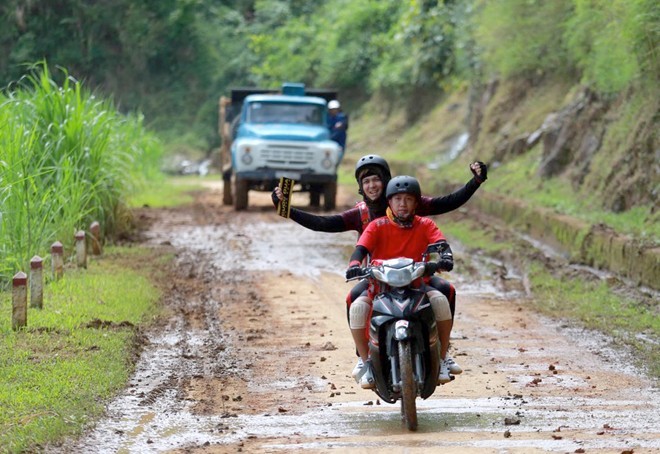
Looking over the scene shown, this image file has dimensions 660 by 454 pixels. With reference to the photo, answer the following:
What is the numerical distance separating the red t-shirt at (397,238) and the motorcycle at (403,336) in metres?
0.24

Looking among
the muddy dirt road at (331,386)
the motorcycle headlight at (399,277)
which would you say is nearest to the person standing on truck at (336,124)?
the muddy dirt road at (331,386)

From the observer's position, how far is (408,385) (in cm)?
762

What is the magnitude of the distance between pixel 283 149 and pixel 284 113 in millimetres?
1507

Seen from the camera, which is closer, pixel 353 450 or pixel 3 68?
pixel 353 450


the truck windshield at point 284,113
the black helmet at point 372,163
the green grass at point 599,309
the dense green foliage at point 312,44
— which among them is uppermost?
the dense green foliage at point 312,44

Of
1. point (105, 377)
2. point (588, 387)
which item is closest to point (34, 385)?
point (105, 377)

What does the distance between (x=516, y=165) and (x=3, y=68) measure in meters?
10.6

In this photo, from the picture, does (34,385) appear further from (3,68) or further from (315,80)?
(315,80)

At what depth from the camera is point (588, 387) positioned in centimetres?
898

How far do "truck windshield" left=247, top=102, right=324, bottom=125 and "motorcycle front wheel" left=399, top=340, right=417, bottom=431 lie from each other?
18.6 m

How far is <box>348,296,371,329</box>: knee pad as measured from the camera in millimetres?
8172

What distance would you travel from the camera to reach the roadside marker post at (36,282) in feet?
36.3

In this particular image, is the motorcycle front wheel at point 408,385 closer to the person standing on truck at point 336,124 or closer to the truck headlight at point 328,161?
the truck headlight at point 328,161

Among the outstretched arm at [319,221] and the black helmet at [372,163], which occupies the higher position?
the black helmet at [372,163]
